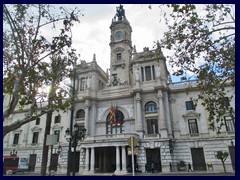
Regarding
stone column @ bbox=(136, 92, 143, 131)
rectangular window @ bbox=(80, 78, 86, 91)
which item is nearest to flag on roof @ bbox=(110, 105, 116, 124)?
stone column @ bbox=(136, 92, 143, 131)

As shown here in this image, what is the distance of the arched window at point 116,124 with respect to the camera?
28.4 meters

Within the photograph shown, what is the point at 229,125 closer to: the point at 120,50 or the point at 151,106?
the point at 151,106

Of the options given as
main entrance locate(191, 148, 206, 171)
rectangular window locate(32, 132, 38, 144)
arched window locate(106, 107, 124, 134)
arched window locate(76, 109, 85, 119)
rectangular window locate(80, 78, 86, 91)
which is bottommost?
main entrance locate(191, 148, 206, 171)

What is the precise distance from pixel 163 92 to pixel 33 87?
20.0 meters

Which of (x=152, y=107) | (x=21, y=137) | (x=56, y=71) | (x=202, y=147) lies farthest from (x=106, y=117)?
(x=56, y=71)

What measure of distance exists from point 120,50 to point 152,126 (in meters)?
16.0

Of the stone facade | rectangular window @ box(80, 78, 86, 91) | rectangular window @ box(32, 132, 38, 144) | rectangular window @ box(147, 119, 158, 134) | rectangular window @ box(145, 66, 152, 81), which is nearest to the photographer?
the stone facade

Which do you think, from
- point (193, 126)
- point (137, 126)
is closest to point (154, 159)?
point (137, 126)

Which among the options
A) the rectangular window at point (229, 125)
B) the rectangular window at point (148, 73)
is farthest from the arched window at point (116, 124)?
the rectangular window at point (229, 125)

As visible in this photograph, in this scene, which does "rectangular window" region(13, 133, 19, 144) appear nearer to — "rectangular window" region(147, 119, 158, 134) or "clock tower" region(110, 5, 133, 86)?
"clock tower" region(110, 5, 133, 86)

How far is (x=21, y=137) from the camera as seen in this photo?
3422 cm

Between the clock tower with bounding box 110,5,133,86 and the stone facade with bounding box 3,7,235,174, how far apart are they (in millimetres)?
192

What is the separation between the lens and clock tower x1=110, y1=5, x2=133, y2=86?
34406 mm

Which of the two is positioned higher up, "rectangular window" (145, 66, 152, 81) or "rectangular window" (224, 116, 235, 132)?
"rectangular window" (145, 66, 152, 81)
